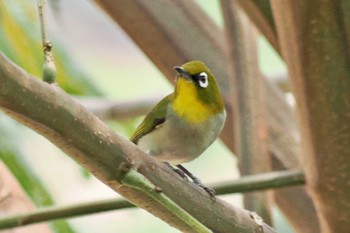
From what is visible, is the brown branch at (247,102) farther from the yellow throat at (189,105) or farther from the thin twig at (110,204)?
the thin twig at (110,204)

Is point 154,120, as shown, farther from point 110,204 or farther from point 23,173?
point 110,204

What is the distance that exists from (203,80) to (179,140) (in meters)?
0.07

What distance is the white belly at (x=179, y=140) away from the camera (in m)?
0.93

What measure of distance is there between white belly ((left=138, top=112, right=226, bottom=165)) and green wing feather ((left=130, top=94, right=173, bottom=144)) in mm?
12

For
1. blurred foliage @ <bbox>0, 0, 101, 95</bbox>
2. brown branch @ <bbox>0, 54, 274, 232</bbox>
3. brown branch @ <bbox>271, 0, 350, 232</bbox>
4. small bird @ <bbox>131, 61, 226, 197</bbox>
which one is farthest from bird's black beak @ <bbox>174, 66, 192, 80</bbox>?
brown branch @ <bbox>0, 54, 274, 232</bbox>

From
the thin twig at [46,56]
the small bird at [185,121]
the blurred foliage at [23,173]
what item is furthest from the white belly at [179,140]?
the thin twig at [46,56]

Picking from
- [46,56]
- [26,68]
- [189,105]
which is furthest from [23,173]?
[46,56]

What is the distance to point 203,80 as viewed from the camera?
954 mm

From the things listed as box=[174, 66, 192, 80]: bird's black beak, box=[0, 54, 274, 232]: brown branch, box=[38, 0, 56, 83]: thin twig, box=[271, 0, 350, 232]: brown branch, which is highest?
box=[174, 66, 192, 80]: bird's black beak

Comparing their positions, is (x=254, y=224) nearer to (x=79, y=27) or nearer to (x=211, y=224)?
(x=211, y=224)

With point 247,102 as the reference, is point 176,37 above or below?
above

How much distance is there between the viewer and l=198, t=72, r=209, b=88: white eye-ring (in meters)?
0.94

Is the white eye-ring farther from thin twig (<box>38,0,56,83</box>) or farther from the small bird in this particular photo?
thin twig (<box>38,0,56,83</box>)

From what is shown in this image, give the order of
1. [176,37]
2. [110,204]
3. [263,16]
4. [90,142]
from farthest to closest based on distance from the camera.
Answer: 1. [176,37]
2. [263,16]
3. [110,204]
4. [90,142]
